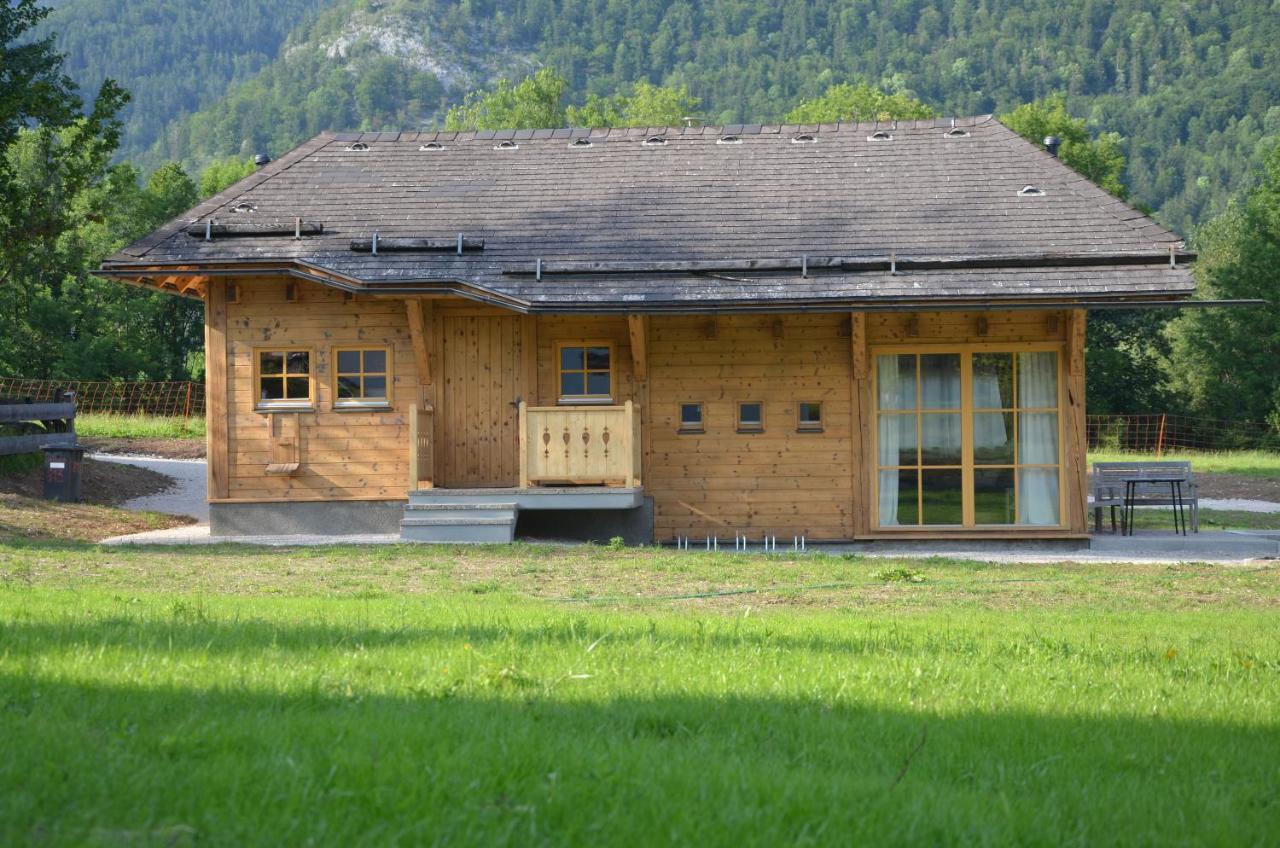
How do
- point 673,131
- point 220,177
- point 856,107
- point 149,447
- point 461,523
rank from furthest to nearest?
point 220,177, point 856,107, point 149,447, point 673,131, point 461,523

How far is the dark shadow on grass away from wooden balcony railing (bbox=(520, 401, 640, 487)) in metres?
11.6

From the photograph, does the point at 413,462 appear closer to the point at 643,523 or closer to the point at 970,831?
the point at 643,523

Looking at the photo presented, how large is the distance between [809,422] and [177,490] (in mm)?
13077

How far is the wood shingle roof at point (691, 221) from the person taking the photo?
57.6 feet

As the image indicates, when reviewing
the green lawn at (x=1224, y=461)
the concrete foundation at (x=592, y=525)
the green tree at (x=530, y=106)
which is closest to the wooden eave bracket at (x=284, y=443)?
the concrete foundation at (x=592, y=525)

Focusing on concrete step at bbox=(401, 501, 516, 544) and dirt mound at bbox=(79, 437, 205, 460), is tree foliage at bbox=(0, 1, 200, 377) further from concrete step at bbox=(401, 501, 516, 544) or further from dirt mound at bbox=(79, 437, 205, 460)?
concrete step at bbox=(401, 501, 516, 544)

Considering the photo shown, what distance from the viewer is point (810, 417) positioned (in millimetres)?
18375

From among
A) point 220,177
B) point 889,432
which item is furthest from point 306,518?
point 220,177

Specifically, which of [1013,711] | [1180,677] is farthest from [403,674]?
[1180,677]

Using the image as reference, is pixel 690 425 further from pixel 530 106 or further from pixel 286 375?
pixel 530 106

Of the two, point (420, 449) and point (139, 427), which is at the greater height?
point (139, 427)

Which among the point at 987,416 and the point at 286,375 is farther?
the point at 286,375

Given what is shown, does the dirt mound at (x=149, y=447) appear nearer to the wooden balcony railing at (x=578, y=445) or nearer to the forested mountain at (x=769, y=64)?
the wooden balcony railing at (x=578, y=445)

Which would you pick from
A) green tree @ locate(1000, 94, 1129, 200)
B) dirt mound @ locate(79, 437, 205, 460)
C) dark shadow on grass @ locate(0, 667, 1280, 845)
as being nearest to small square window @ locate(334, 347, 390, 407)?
dark shadow on grass @ locate(0, 667, 1280, 845)
